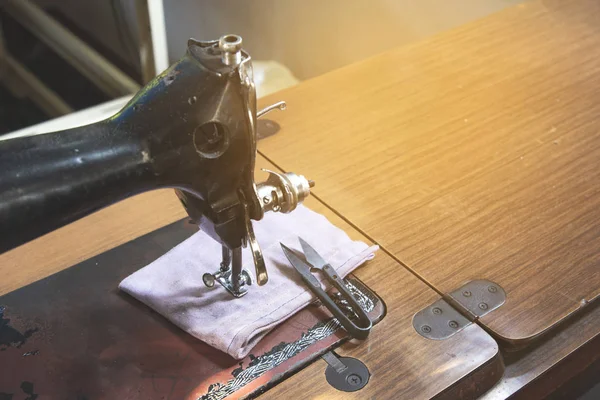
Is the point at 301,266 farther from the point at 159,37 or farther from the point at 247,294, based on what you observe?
the point at 159,37

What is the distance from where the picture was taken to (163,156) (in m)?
0.66

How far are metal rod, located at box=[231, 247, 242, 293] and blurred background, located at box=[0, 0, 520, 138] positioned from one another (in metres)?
1.22

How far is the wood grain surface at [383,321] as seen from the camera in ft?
2.36

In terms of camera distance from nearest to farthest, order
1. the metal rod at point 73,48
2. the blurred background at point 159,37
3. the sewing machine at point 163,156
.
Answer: the sewing machine at point 163,156
the blurred background at point 159,37
the metal rod at point 73,48

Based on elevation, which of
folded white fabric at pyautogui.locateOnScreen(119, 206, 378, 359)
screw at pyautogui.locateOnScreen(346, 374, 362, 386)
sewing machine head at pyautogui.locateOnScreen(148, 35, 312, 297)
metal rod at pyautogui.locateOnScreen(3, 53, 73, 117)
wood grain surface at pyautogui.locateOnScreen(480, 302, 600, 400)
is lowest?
metal rod at pyautogui.locateOnScreen(3, 53, 73, 117)

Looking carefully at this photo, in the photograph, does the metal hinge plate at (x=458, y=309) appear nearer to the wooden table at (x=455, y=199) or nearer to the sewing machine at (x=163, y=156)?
the wooden table at (x=455, y=199)

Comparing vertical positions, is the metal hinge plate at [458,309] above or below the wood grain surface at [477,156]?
below

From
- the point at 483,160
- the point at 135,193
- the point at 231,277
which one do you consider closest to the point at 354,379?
the point at 231,277

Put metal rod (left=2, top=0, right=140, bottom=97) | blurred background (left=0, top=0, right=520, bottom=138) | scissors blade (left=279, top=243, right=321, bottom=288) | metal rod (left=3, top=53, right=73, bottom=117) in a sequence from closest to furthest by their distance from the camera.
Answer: scissors blade (left=279, top=243, right=321, bottom=288) → blurred background (left=0, top=0, right=520, bottom=138) → metal rod (left=2, top=0, right=140, bottom=97) → metal rod (left=3, top=53, right=73, bottom=117)

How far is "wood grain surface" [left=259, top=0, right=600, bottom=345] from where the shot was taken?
0.86 meters

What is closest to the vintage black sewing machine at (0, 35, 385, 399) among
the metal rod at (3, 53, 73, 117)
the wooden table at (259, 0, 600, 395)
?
the wooden table at (259, 0, 600, 395)

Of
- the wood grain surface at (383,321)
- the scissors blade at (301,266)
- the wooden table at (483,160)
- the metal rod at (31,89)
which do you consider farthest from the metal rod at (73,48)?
the scissors blade at (301,266)

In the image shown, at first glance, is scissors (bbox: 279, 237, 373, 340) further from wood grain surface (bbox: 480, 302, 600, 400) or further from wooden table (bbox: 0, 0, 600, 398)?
wood grain surface (bbox: 480, 302, 600, 400)

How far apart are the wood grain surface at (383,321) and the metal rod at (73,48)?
1461 millimetres
